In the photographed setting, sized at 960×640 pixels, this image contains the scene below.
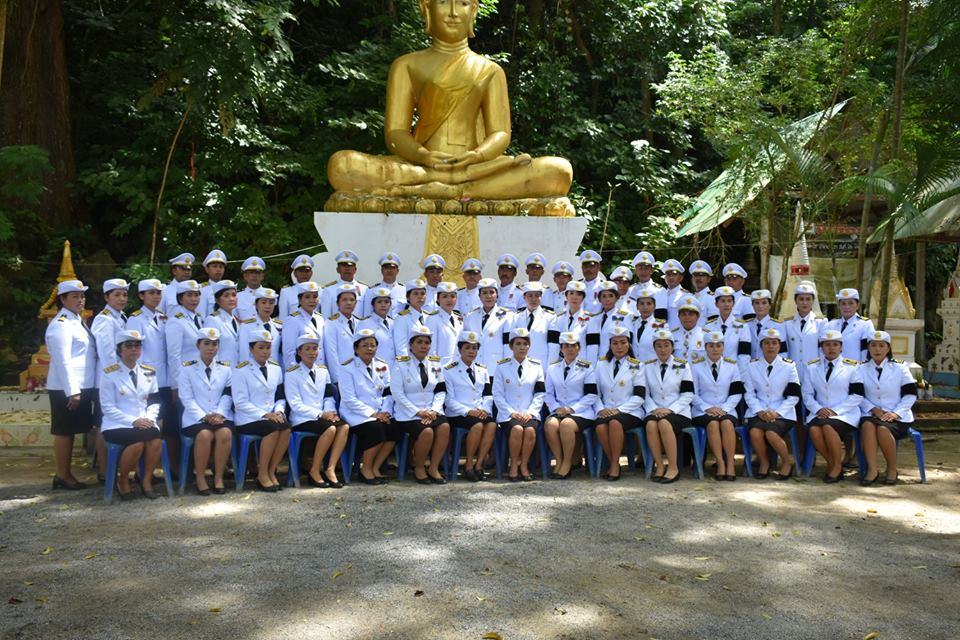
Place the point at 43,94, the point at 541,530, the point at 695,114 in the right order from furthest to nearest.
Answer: the point at 695,114, the point at 43,94, the point at 541,530

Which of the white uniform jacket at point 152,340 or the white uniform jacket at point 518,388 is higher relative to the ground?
the white uniform jacket at point 152,340

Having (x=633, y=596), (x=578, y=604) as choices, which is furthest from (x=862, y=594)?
(x=578, y=604)

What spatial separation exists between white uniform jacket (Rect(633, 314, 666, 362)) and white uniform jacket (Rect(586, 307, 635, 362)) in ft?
0.16

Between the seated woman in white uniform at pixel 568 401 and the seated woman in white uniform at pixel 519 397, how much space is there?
13 cm

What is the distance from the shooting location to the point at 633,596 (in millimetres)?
3891

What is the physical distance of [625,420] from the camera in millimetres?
6469

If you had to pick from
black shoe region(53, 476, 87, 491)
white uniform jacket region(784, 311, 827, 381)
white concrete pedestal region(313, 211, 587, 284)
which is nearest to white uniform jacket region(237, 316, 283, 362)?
black shoe region(53, 476, 87, 491)

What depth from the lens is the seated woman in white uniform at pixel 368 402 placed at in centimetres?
625

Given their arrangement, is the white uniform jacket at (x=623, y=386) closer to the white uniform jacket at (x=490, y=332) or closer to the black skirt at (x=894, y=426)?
the white uniform jacket at (x=490, y=332)

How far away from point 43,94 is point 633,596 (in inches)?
433

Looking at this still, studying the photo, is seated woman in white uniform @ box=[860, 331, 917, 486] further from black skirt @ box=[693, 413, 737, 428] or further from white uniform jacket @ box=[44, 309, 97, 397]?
white uniform jacket @ box=[44, 309, 97, 397]

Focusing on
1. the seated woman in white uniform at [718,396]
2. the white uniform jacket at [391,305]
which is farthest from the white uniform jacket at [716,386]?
the white uniform jacket at [391,305]

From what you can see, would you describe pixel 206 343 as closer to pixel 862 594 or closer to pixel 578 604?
pixel 578 604

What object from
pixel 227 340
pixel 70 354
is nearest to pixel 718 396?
pixel 227 340
